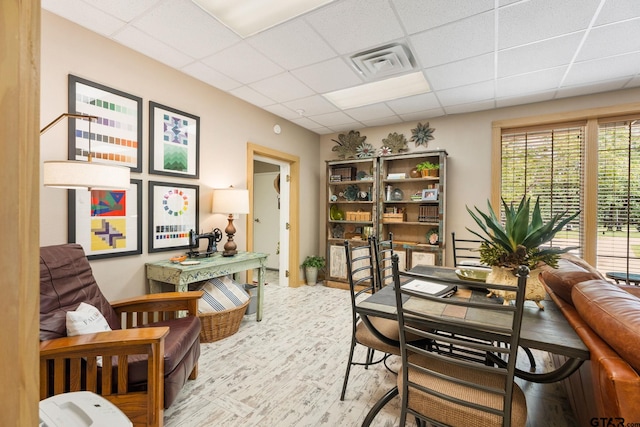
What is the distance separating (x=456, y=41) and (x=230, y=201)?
2539 millimetres

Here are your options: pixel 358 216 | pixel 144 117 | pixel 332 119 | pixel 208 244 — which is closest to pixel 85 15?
pixel 144 117

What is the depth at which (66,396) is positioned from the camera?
3.14ft

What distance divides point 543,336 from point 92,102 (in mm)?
3294

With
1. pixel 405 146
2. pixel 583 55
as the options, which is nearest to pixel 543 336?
pixel 583 55

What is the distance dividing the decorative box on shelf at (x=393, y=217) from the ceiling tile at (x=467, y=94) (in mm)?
1628

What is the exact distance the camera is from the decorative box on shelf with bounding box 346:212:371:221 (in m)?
4.65

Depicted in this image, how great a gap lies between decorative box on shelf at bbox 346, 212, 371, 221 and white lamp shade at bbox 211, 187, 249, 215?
214 centimetres

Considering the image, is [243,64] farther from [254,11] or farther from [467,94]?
[467,94]

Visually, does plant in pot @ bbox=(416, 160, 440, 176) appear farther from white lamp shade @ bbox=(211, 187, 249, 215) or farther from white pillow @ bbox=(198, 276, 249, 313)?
white pillow @ bbox=(198, 276, 249, 313)

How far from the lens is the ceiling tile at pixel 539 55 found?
2.38 metres

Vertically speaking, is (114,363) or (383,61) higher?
(383,61)

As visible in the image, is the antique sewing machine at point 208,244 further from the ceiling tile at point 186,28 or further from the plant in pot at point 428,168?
the plant in pot at point 428,168

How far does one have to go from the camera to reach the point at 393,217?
4445 mm

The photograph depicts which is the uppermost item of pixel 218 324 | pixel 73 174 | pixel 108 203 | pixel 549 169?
pixel 549 169
